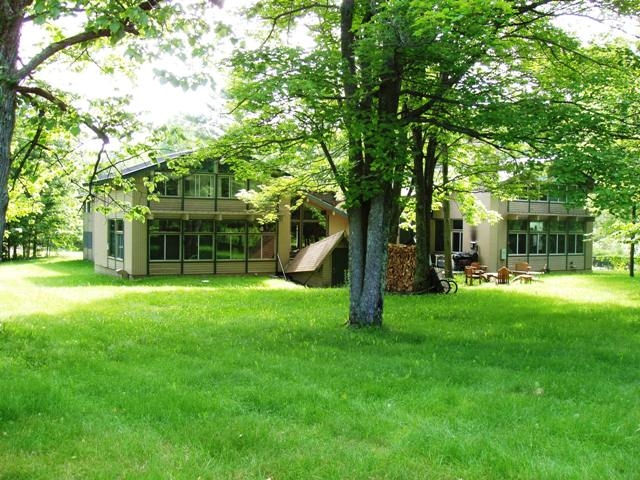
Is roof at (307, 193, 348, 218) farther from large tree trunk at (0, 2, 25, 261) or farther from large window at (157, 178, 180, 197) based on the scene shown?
large tree trunk at (0, 2, 25, 261)

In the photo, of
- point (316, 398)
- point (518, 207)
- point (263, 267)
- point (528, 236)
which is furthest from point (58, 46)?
point (528, 236)

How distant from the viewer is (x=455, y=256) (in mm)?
35969

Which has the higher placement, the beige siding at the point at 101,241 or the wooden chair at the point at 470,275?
the beige siding at the point at 101,241

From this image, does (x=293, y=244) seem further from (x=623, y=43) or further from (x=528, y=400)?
(x=528, y=400)

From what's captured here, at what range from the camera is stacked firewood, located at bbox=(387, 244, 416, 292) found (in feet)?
72.1

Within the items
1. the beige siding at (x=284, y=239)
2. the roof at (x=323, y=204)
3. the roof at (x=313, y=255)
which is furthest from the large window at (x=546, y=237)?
the beige siding at (x=284, y=239)

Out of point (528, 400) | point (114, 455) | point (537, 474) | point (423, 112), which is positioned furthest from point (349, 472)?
point (423, 112)

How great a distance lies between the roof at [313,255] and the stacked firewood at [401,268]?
18.5 feet

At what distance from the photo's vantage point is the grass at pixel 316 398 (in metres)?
4.84

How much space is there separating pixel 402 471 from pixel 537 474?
1.06 meters

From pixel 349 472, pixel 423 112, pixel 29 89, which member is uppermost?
pixel 423 112

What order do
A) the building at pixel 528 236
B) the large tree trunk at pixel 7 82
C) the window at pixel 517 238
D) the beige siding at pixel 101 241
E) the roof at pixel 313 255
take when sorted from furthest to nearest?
the window at pixel 517 238 → the building at pixel 528 236 → the beige siding at pixel 101 241 → the roof at pixel 313 255 → the large tree trunk at pixel 7 82

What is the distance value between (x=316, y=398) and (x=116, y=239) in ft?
88.8

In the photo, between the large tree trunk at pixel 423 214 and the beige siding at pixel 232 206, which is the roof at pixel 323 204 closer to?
the beige siding at pixel 232 206
